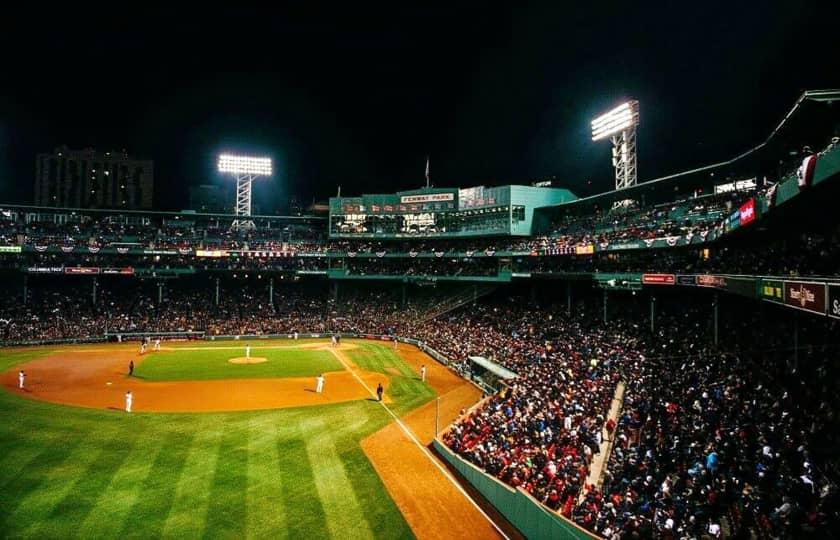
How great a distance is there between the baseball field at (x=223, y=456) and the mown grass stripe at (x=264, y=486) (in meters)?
0.06

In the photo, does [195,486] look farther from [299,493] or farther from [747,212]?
[747,212]

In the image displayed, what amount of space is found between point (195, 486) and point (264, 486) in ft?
7.32

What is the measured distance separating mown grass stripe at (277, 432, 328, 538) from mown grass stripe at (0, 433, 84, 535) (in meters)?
6.89

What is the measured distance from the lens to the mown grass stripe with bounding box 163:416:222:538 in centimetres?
1425

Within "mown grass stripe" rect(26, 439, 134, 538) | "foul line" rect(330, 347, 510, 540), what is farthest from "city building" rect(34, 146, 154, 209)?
"mown grass stripe" rect(26, 439, 134, 538)

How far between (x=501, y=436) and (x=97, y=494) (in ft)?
44.4

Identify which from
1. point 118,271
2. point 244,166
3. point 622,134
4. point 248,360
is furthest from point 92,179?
point 622,134

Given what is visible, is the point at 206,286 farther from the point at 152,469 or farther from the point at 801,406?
the point at 801,406

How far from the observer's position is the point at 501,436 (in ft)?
62.6

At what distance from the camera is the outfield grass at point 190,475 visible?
1441 cm

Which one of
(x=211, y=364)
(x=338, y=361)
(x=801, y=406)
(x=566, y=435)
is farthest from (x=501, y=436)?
(x=211, y=364)

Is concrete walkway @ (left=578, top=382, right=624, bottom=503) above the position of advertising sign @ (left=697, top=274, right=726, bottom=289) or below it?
below

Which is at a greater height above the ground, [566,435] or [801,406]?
[801,406]

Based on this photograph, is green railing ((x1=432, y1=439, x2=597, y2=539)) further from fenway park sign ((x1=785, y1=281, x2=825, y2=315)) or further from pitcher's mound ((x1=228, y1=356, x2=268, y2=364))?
pitcher's mound ((x1=228, y1=356, x2=268, y2=364))
